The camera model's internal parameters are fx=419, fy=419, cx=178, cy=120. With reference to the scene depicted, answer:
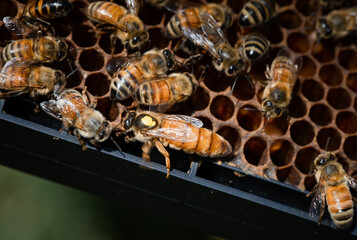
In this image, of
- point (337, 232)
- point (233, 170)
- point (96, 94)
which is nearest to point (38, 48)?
point (96, 94)

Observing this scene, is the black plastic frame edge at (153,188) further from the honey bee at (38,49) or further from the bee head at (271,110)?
the bee head at (271,110)

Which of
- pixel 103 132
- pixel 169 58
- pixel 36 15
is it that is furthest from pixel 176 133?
pixel 36 15

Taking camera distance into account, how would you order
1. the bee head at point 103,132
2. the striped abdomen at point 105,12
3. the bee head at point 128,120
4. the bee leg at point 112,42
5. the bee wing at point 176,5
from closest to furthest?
the bee head at point 103,132 → the bee head at point 128,120 → the striped abdomen at point 105,12 → the bee leg at point 112,42 → the bee wing at point 176,5

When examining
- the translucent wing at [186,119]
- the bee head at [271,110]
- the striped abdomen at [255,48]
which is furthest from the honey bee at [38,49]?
the bee head at [271,110]

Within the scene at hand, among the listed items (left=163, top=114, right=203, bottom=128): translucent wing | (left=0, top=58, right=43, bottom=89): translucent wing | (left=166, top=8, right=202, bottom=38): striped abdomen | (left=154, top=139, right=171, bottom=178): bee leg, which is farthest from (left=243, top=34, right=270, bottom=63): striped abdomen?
(left=0, top=58, right=43, bottom=89): translucent wing

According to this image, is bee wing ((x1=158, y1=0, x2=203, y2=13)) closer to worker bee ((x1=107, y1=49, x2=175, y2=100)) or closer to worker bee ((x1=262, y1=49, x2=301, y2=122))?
worker bee ((x1=107, y1=49, x2=175, y2=100))

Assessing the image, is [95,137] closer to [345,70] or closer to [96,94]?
[96,94]

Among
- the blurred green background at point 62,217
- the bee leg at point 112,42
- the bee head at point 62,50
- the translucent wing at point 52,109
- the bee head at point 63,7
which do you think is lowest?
the blurred green background at point 62,217
